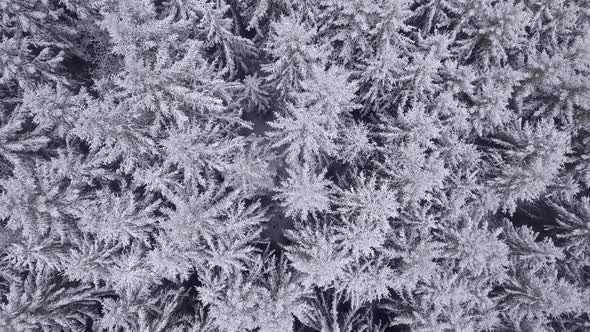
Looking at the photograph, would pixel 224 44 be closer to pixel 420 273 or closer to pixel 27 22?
pixel 27 22

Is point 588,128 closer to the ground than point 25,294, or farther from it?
farther from it

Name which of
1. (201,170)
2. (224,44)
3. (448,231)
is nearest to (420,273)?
(448,231)

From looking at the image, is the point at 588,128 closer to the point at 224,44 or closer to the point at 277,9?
the point at 277,9

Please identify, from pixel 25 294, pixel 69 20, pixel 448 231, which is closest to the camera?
pixel 25 294

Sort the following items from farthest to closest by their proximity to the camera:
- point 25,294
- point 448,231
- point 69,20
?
1. point 69,20
2. point 448,231
3. point 25,294

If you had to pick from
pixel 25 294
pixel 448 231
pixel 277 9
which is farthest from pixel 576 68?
pixel 25 294

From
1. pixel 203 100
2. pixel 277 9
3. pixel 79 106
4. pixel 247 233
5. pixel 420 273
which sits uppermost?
pixel 277 9

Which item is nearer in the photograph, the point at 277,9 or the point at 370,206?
the point at 370,206
